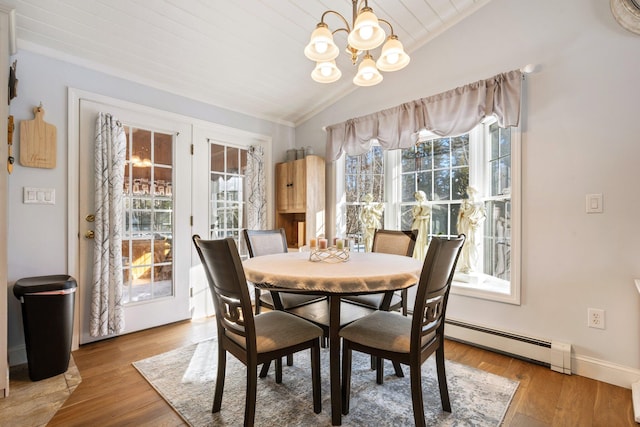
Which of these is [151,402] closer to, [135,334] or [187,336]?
[187,336]

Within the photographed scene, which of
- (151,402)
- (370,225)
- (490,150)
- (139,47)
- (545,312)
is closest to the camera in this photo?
(151,402)

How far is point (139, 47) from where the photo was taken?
2.51m

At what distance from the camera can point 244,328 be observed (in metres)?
1.46

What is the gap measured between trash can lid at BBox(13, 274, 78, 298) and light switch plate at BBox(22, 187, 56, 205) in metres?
0.57

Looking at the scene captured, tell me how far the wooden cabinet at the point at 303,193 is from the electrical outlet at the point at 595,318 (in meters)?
2.49

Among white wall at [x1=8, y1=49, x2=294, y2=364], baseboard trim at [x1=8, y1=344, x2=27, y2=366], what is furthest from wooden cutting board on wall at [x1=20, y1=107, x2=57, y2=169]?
baseboard trim at [x1=8, y1=344, x2=27, y2=366]

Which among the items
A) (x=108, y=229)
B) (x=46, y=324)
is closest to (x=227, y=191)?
(x=108, y=229)

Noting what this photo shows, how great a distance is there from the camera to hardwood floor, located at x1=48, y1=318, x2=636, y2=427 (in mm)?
1629

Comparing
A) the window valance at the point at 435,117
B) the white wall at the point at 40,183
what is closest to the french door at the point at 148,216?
the white wall at the point at 40,183

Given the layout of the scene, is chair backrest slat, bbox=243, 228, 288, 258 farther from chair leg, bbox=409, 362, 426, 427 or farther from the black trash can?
chair leg, bbox=409, 362, 426, 427

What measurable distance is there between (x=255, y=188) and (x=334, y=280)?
254cm

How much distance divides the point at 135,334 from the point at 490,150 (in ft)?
11.9

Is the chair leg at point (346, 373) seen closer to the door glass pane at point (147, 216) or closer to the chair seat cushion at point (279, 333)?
the chair seat cushion at point (279, 333)

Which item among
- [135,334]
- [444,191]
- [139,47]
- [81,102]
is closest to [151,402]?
[135,334]
